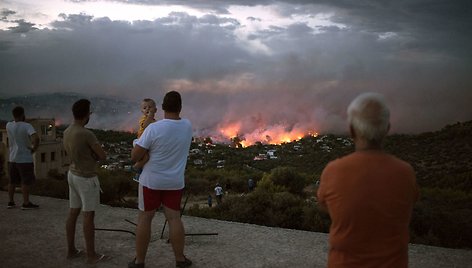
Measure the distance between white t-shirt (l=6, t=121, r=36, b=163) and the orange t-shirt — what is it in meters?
6.27

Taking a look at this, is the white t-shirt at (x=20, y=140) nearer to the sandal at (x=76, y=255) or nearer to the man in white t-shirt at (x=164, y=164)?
the sandal at (x=76, y=255)

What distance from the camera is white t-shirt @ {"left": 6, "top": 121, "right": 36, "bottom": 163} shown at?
24.5 feet

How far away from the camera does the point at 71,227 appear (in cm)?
521

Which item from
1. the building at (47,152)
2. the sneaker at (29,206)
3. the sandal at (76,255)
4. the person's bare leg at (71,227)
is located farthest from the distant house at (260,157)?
the person's bare leg at (71,227)

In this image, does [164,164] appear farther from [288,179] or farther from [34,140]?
[288,179]

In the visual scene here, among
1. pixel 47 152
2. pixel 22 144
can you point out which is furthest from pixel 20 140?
pixel 47 152

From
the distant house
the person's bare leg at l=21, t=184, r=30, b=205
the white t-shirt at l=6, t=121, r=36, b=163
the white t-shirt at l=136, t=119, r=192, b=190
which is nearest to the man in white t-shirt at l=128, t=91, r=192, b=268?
the white t-shirt at l=136, t=119, r=192, b=190

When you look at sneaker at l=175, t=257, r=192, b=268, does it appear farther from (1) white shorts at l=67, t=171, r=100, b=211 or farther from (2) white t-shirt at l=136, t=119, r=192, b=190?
(1) white shorts at l=67, t=171, r=100, b=211

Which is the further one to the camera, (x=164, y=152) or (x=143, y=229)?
(x=143, y=229)

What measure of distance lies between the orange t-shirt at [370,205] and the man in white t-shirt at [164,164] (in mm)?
2143

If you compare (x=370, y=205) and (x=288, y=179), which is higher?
(x=370, y=205)

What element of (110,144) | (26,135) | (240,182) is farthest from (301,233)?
(110,144)

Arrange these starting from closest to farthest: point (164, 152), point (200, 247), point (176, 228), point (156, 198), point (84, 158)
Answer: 1. point (164, 152)
2. point (156, 198)
3. point (176, 228)
4. point (84, 158)
5. point (200, 247)

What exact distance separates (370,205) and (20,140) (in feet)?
21.5
